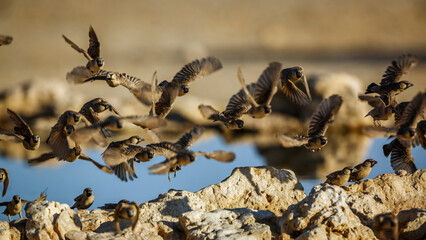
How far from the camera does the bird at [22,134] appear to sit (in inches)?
312

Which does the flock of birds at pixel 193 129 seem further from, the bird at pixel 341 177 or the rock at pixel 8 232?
the rock at pixel 8 232

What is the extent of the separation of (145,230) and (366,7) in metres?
19.7

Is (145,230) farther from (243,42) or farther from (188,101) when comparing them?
(243,42)

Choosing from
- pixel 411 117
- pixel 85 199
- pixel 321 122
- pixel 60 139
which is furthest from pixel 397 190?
pixel 60 139

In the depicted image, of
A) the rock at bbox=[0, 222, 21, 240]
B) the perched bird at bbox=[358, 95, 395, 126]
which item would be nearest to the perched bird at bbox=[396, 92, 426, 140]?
the perched bird at bbox=[358, 95, 395, 126]

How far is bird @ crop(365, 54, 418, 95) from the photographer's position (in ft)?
28.7

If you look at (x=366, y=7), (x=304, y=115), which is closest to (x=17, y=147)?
(x=304, y=115)

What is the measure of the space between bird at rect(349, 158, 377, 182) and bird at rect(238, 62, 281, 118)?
132 cm

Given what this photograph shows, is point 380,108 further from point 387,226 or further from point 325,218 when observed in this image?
point 387,226

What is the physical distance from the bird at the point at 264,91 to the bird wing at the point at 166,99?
3.25 feet

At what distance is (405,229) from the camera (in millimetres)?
6559

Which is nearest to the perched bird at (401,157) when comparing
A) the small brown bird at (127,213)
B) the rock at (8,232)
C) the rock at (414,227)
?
the rock at (414,227)

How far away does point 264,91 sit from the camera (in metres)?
7.74

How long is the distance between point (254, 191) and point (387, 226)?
6.13ft
